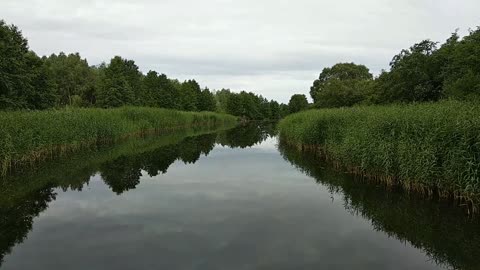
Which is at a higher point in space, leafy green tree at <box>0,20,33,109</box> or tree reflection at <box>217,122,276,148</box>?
leafy green tree at <box>0,20,33,109</box>

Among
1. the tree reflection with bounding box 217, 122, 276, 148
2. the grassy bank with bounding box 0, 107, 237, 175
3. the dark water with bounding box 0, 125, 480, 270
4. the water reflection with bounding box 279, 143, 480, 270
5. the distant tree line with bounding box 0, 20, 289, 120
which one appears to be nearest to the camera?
the dark water with bounding box 0, 125, 480, 270

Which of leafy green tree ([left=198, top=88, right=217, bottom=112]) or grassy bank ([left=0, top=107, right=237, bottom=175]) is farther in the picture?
leafy green tree ([left=198, top=88, right=217, bottom=112])

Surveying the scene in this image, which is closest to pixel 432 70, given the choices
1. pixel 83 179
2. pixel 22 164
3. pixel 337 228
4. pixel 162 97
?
pixel 337 228

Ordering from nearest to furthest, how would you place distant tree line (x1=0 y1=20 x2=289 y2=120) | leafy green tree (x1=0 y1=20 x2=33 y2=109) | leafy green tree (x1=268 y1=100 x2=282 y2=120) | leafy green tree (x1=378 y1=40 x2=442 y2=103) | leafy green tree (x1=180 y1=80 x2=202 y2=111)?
leafy green tree (x1=378 y1=40 x2=442 y2=103)
leafy green tree (x1=0 y1=20 x2=33 y2=109)
distant tree line (x1=0 y1=20 x2=289 y2=120)
leafy green tree (x1=180 y1=80 x2=202 y2=111)
leafy green tree (x1=268 y1=100 x2=282 y2=120)

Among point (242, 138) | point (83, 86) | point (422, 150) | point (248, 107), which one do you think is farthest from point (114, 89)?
point (248, 107)

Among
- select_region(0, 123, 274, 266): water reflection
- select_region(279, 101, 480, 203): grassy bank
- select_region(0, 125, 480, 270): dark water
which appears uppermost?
select_region(279, 101, 480, 203): grassy bank

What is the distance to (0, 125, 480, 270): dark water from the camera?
19.3 ft

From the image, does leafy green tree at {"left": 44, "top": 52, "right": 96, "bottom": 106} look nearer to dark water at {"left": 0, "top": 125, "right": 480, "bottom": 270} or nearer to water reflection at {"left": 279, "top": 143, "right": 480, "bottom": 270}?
dark water at {"left": 0, "top": 125, "right": 480, "bottom": 270}

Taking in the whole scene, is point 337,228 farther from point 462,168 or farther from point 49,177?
point 49,177

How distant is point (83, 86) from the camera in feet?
235

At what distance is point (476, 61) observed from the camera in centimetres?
1694

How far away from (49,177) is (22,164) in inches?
88.8

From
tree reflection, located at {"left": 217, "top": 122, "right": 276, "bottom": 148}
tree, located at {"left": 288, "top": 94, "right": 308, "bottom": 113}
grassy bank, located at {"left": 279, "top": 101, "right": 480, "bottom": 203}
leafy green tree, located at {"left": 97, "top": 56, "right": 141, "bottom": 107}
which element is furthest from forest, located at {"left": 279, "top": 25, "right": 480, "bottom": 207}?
tree, located at {"left": 288, "top": 94, "right": 308, "bottom": 113}

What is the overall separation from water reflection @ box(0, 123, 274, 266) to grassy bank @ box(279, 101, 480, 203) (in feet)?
23.4
